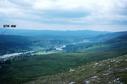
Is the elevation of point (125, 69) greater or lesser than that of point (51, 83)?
greater

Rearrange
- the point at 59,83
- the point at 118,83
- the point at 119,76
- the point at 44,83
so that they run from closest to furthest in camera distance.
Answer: the point at 118,83 < the point at 119,76 < the point at 59,83 < the point at 44,83

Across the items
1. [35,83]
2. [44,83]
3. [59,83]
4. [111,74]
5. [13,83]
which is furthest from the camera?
[13,83]

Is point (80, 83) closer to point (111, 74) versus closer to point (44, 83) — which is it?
point (111, 74)

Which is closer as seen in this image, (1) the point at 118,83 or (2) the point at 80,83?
(1) the point at 118,83

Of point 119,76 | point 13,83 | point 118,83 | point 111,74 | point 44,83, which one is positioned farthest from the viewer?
point 13,83

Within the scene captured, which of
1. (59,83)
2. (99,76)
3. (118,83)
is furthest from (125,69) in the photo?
(59,83)

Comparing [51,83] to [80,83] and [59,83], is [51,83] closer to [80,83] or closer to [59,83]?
[59,83]

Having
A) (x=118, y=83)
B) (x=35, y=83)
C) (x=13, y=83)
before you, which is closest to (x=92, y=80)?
(x=118, y=83)

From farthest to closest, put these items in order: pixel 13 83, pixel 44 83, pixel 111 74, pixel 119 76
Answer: pixel 13 83 → pixel 44 83 → pixel 111 74 → pixel 119 76

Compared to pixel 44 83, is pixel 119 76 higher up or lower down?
higher up
